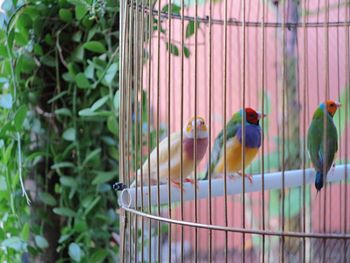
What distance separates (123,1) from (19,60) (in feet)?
1.09

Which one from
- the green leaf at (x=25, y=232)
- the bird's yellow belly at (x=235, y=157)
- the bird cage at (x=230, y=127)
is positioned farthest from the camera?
the green leaf at (x=25, y=232)

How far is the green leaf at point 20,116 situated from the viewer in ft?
3.31

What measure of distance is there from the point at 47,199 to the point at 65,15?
38cm

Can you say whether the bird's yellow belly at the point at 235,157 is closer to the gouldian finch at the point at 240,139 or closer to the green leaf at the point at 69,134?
the gouldian finch at the point at 240,139

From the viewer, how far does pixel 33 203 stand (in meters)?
1.10

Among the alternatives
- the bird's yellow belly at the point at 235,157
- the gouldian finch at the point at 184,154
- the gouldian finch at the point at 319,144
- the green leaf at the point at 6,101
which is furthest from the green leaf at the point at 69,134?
the gouldian finch at the point at 319,144

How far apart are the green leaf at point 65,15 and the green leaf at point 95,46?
82 millimetres

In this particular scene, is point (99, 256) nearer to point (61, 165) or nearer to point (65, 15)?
point (61, 165)

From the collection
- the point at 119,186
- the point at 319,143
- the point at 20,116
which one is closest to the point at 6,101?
the point at 20,116

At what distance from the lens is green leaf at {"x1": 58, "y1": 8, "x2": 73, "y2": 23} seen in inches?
42.1

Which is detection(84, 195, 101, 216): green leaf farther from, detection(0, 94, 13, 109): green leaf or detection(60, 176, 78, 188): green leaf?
detection(0, 94, 13, 109): green leaf

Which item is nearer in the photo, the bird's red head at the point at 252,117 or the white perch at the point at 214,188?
the white perch at the point at 214,188

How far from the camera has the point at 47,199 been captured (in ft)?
3.54

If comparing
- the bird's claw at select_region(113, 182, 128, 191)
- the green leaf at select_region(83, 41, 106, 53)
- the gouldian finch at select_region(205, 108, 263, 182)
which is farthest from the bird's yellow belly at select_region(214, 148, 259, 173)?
the green leaf at select_region(83, 41, 106, 53)
